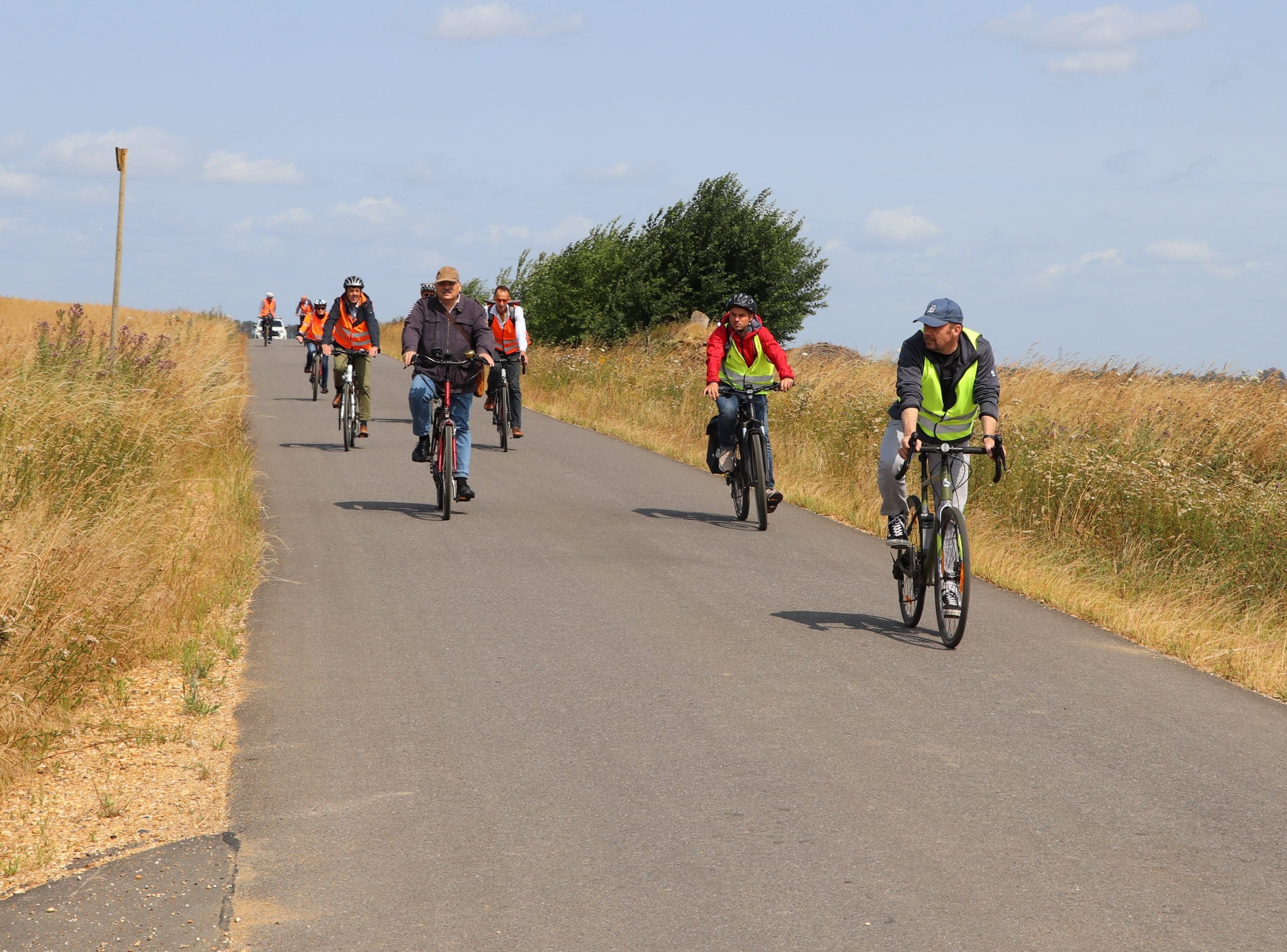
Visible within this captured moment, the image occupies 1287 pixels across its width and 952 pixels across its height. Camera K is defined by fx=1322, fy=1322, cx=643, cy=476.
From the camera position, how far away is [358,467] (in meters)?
15.4

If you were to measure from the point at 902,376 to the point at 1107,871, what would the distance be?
3.68 metres

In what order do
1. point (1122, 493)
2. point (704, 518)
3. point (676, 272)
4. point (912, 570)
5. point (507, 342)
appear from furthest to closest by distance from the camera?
point (676, 272)
point (507, 342)
point (704, 518)
point (1122, 493)
point (912, 570)

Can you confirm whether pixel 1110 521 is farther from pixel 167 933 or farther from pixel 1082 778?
pixel 167 933

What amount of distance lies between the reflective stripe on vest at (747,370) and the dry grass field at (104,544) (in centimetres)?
437

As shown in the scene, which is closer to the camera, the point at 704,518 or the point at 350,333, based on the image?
the point at 704,518

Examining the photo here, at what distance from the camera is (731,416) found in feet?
39.3

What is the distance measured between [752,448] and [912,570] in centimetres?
404

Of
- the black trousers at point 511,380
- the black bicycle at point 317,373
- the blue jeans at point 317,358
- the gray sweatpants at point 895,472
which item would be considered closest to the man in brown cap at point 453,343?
the gray sweatpants at point 895,472

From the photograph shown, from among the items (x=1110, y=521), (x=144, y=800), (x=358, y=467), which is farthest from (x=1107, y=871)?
(x=358, y=467)

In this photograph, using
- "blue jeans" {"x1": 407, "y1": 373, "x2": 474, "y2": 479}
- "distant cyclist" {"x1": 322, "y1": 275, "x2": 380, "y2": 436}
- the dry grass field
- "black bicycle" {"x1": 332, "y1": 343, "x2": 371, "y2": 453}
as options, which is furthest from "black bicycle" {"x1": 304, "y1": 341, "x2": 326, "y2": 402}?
"blue jeans" {"x1": 407, "y1": 373, "x2": 474, "y2": 479}

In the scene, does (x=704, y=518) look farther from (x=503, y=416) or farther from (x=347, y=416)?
(x=347, y=416)

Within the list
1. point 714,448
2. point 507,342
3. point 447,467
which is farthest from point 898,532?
point 507,342

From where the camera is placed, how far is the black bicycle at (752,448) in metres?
11.8

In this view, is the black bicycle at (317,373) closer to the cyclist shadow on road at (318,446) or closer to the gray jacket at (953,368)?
the cyclist shadow on road at (318,446)
